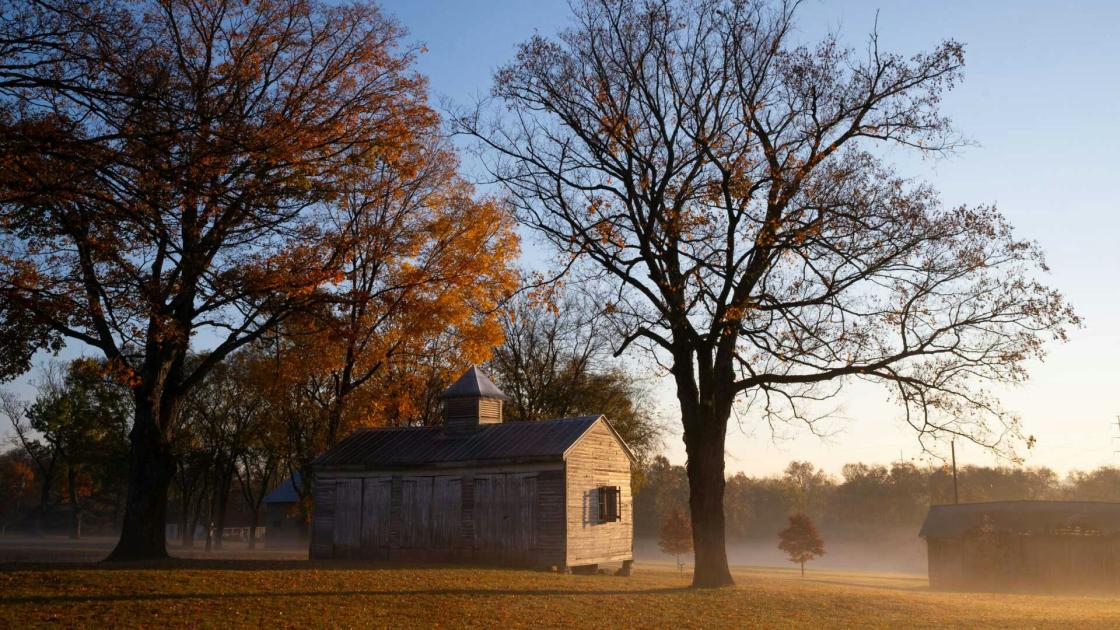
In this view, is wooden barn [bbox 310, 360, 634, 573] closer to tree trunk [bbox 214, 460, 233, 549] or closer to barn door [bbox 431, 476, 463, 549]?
barn door [bbox 431, 476, 463, 549]

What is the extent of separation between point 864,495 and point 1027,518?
58582mm

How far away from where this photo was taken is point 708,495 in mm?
20875

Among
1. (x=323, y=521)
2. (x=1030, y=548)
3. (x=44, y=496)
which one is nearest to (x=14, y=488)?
(x=44, y=496)

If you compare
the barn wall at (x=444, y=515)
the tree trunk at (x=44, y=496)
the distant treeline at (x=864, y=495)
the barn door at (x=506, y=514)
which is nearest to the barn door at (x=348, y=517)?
the barn wall at (x=444, y=515)

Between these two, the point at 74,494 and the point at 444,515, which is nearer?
the point at 444,515

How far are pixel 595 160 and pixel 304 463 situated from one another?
2293 cm

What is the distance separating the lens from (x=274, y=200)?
47.4 ft

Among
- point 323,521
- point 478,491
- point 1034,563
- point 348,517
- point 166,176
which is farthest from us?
point 1034,563

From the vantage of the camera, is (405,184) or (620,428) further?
(620,428)

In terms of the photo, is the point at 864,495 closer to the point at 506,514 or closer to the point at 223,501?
the point at 223,501

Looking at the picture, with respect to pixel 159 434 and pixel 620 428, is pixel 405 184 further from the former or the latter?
pixel 620 428

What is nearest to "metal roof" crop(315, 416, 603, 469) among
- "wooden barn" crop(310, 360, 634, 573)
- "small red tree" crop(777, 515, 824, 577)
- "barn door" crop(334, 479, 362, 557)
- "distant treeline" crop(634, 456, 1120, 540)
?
"wooden barn" crop(310, 360, 634, 573)

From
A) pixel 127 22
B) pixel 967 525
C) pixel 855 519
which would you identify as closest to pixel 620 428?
pixel 967 525

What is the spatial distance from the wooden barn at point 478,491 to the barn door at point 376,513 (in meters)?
0.03
